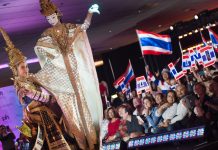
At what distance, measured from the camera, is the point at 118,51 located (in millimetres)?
19516

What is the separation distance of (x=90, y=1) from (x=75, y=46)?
5.12m

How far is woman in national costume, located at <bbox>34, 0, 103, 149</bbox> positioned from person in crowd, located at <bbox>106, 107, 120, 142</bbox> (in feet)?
16.6

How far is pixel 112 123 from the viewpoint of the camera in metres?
8.97

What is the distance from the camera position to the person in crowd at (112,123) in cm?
890

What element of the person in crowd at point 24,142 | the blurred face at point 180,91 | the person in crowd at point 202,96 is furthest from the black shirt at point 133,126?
the person in crowd at point 24,142

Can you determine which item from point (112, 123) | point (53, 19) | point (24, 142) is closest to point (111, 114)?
point (112, 123)

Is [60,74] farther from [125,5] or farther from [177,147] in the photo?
[125,5]

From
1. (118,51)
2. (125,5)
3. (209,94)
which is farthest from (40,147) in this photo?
(118,51)

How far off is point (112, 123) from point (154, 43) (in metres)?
2.33

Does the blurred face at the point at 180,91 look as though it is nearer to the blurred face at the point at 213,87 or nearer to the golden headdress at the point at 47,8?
the blurred face at the point at 213,87

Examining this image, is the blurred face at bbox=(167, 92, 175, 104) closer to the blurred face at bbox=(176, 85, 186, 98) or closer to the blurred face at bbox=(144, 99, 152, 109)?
the blurred face at bbox=(176, 85, 186, 98)

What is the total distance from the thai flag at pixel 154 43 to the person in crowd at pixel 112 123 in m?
1.76

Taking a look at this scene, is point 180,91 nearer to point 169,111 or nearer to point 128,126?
point 169,111

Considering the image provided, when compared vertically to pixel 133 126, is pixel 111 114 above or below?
above
